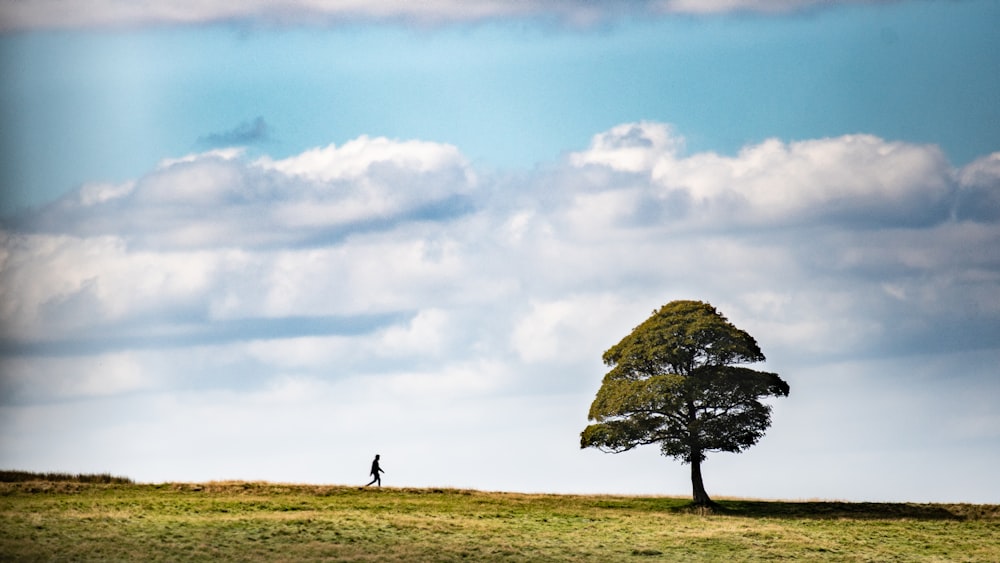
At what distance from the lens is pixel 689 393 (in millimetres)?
64125

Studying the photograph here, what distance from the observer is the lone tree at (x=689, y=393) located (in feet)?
211

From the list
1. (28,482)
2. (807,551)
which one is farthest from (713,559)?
(28,482)

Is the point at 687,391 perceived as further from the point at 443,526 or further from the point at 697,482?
the point at 443,526

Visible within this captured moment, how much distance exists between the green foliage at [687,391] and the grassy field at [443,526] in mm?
3447

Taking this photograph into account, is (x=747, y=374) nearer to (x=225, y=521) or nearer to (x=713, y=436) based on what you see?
(x=713, y=436)

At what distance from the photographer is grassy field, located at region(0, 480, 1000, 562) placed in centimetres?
4669

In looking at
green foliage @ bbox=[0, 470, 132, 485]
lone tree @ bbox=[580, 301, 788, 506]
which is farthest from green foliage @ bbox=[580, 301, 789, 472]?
green foliage @ bbox=[0, 470, 132, 485]

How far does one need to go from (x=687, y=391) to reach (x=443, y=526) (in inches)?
682

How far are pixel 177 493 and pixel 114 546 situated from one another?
1413 centimetres

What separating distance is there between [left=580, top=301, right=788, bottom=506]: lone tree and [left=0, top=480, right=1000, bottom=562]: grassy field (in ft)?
10.7

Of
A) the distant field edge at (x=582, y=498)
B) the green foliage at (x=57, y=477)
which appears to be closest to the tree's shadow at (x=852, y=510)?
the distant field edge at (x=582, y=498)

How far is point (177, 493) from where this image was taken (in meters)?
59.6

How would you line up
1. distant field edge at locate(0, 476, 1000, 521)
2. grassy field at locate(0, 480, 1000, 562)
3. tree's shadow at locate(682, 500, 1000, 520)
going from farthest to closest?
1. tree's shadow at locate(682, 500, 1000, 520)
2. distant field edge at locate(0, 476, 1000, 521)
3. grassy field at locate(0, 480, 1000, 562)

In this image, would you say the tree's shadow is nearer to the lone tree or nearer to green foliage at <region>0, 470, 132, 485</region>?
the lone tree
